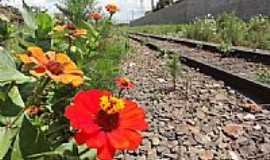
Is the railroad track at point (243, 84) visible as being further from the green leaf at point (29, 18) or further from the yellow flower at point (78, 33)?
the green leaf at point (29, 18)

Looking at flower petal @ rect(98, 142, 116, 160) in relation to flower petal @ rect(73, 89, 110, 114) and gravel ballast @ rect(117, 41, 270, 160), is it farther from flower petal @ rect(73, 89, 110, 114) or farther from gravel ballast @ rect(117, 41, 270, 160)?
gravel ballast @ rect(117, 41, 270, 160)

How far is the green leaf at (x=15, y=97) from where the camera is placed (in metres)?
0.97

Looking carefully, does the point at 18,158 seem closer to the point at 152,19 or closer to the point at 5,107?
the point at 5,107

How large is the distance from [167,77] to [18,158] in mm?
5731

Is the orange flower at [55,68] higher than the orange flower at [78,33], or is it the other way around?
the orange flower at [55,68]

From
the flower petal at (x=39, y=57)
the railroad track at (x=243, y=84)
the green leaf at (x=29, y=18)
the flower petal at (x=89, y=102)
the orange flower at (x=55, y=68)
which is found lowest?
the railroad track at (x=243, y=84)

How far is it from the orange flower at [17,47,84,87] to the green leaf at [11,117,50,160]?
3.4 inches

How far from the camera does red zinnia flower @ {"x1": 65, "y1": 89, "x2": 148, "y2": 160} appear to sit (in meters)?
0.81

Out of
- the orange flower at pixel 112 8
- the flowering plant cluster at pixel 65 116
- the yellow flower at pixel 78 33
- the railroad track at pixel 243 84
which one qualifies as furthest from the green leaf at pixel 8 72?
the railroad track at pixel 243 84

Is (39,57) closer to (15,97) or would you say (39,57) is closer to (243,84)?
(15,97)

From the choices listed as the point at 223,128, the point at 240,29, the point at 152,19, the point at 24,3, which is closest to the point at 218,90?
the point at 223,128

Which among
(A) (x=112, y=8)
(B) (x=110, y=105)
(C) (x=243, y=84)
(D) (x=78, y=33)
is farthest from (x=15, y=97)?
(C) (x=243, y=84)

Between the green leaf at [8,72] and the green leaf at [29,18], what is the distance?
0.27 metres

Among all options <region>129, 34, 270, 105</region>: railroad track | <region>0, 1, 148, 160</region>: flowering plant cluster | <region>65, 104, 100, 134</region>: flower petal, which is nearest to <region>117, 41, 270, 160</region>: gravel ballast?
<region>129, 34, 270, 105</region>: railroad track
